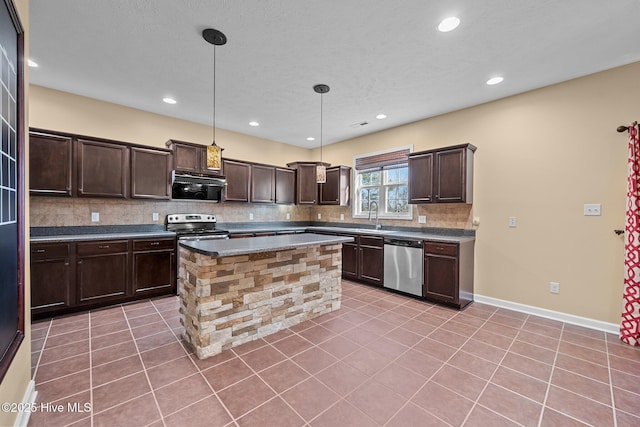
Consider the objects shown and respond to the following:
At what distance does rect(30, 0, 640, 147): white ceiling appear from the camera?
2037 mm

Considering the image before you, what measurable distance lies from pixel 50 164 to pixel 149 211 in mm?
1261

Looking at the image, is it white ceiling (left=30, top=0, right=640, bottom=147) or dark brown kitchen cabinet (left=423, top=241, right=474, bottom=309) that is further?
dark brown kitchen cabinet (left=423, top=241, right=474, bottom=309)

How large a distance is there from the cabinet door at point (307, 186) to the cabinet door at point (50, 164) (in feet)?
11.9

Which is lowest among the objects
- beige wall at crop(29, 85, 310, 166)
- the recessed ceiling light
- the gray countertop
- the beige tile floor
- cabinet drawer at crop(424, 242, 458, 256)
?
the beige tile floor

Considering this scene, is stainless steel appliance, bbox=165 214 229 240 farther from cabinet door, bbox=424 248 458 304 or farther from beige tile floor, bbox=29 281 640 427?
cabinet door, bbox=424 248 458 304

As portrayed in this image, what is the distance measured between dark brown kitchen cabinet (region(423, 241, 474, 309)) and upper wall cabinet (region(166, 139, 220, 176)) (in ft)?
11.6

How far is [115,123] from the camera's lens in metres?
3.89

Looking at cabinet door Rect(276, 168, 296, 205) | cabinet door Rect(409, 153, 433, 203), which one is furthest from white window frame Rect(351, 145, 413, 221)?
cabinet door Rect(276, 168, 296, 205)

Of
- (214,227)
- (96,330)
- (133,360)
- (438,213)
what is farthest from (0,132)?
(438,213)

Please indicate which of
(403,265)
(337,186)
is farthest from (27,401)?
(337,186)

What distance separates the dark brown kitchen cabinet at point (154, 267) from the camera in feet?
11.5

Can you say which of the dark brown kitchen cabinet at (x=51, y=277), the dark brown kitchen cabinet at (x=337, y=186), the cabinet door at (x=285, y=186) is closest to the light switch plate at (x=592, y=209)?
the dark brown kitchen cabinet at (x=337, y=186)

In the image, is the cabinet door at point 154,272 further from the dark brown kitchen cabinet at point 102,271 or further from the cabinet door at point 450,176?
the cabinet door at point 450,176

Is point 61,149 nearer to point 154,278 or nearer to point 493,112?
point 154,278
